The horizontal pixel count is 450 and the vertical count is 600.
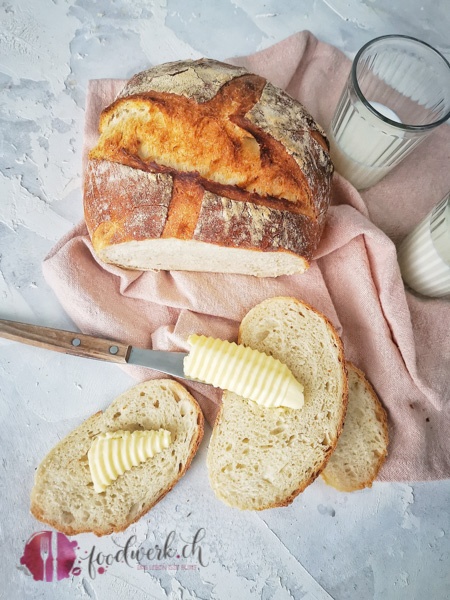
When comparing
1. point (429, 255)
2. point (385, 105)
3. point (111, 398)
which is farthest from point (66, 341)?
point (385, 105)

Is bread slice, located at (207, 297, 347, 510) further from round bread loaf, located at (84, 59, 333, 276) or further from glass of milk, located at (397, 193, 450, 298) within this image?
glass of milk, located at (397, 193, 450, 298)

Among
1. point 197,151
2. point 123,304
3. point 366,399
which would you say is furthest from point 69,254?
point 366,399

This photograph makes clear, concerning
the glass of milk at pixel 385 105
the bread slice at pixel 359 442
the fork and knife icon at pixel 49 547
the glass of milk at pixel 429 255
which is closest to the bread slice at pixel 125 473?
the fork and knife icon at pixel 49 547

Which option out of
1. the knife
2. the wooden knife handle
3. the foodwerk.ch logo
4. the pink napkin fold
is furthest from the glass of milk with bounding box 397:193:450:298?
the foodwerk.ch logo

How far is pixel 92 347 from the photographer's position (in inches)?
89.7

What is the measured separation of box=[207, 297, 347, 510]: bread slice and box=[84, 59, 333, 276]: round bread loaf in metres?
0.35

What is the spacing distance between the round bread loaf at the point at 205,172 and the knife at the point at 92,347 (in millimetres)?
438

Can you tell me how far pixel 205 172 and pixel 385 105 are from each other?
1117mm

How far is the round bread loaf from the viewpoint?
1958mm

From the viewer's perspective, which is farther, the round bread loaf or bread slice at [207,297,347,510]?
bread slice at [207,297,347,510]

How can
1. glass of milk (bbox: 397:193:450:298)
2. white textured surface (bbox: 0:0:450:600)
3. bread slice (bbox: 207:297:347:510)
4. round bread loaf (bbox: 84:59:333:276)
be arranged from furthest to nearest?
1. white textured surface (bbox: 0:0:450:600)
2. bread slice (bbox: 207:297:347:510)
3. glass of milk (bbox: 397:193:450:298)
4. round bread loaf (bbox: 84:59:333:276)

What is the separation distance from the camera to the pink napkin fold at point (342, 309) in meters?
2.30

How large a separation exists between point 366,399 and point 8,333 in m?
1.68

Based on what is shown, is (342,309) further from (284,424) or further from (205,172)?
(205,172)
